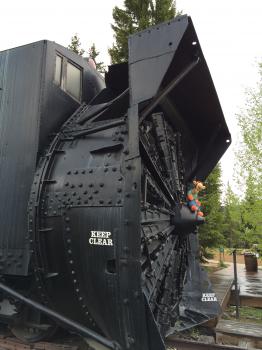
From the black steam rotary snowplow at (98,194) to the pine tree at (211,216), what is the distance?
23.4 feet

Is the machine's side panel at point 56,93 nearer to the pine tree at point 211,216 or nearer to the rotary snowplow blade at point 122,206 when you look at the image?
the rotary snowplow blade at point 122,206

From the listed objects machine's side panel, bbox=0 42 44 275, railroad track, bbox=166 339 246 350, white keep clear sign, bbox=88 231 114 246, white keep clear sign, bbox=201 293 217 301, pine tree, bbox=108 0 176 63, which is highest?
pine tree, bbox=108 0 176 63

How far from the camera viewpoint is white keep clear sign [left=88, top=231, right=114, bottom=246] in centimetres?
375

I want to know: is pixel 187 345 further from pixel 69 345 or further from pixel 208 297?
pixel 69 345

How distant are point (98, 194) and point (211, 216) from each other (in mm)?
9877

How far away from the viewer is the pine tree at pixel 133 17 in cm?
1227

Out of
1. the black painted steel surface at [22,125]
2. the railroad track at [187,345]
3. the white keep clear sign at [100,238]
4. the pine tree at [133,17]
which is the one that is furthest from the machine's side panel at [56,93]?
the pine tree at [133,17]

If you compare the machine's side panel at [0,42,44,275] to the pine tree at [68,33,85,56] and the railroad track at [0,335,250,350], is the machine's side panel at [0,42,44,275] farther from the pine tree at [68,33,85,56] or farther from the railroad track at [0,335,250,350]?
the pine tree at [68,33,85,56]

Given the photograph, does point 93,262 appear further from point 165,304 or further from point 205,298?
point 205,298

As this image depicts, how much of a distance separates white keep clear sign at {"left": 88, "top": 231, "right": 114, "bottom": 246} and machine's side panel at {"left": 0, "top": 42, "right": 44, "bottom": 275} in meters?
1.07

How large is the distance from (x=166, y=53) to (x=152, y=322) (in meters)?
2.97

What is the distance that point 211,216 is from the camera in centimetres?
1308

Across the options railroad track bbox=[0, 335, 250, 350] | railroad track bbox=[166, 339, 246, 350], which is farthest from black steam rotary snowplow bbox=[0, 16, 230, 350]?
railroad track bbox=[166, 339, 246, 350]

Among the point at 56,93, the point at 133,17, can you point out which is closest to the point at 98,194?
the point at 56,93
